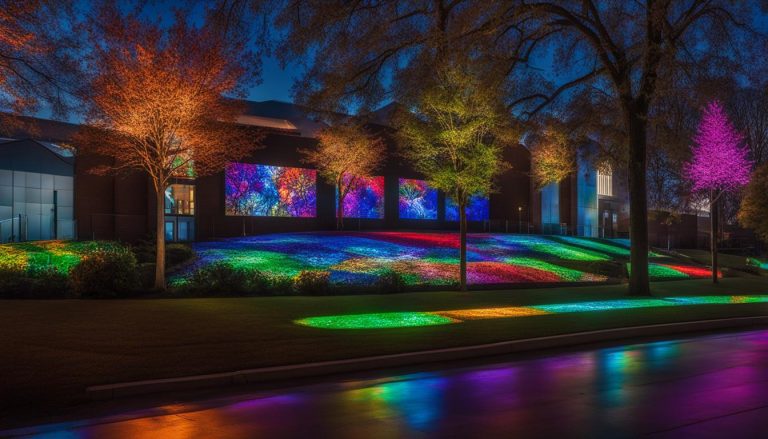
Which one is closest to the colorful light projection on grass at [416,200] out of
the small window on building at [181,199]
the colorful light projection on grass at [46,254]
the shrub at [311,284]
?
the small window on building at [181,199]

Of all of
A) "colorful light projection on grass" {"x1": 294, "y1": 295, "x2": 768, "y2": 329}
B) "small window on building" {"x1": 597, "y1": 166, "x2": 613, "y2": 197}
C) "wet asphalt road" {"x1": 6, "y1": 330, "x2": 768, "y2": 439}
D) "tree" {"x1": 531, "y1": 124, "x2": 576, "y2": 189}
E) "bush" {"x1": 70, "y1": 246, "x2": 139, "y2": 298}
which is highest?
Answer: "small window on building" {"x1": 597, "y1": 166, "x2": 613, "y2": 197}

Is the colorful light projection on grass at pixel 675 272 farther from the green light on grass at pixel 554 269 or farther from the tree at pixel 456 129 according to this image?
the tree at pixel 456 129

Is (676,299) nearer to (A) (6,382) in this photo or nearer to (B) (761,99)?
(A) (6,382)

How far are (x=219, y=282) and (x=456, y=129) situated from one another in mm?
8646

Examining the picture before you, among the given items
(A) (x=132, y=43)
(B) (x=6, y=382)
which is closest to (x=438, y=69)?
(A) (x=132, y=43)

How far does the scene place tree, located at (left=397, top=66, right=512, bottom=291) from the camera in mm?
20203

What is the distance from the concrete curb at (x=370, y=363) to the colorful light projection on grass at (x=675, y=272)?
61.0 ft

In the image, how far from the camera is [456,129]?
66.9 feet

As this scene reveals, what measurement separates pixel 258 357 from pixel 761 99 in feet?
183

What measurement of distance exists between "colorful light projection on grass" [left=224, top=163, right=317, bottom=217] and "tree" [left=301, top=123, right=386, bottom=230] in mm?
1494

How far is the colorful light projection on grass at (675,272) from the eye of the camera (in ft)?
108

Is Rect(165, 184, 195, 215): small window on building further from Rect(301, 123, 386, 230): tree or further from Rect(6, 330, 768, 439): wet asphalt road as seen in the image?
Rect(6, 330, 768, 439): wet asphalt road

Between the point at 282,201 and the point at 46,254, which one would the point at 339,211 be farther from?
the point at 46,254

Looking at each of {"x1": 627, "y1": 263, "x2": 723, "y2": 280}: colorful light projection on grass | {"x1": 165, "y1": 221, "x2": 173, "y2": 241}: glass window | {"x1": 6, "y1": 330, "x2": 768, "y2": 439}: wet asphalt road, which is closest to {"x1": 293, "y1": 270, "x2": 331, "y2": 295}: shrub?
A: {"x1": 6, "y1": 330, "x2": 768, "y2": 439}: wet asphalt road
